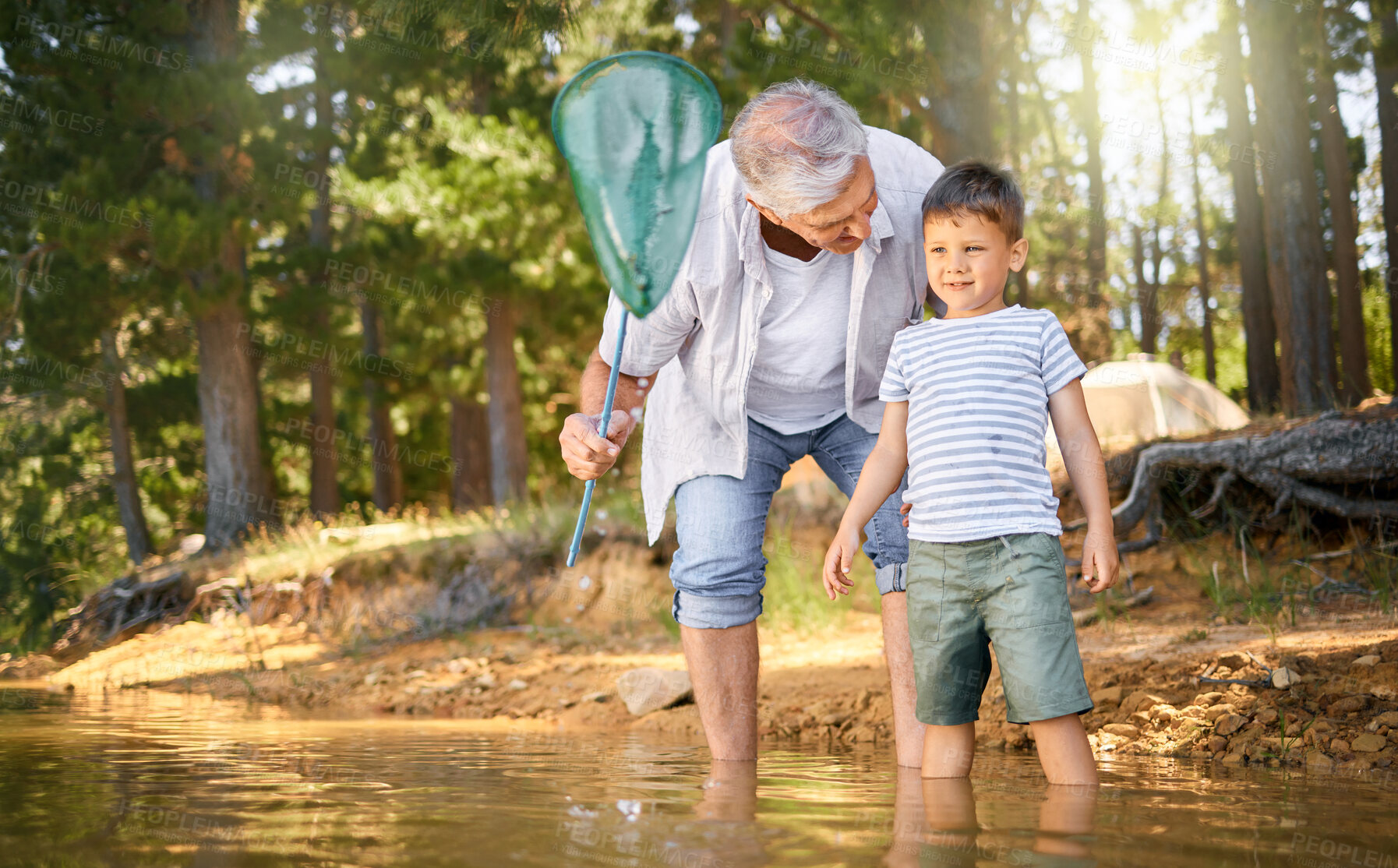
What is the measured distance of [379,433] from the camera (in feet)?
55.4

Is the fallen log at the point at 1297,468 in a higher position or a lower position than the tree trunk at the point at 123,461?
lower

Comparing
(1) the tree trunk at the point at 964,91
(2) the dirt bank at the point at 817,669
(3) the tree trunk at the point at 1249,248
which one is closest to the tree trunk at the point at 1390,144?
(3) the tree trunk at the point at 1249,248

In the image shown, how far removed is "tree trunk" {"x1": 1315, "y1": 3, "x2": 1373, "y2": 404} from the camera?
10602 millimetres

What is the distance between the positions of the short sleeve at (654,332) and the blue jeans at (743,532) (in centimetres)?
29

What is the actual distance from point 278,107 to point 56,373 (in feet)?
14.7

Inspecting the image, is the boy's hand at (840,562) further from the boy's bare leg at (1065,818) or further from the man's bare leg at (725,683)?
the boy's bare leg at (1065,818)

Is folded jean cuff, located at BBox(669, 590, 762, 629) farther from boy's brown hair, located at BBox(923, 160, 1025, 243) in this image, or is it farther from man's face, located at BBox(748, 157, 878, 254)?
boy's brown hair, located at BBox(923, 160, 1025, 243)

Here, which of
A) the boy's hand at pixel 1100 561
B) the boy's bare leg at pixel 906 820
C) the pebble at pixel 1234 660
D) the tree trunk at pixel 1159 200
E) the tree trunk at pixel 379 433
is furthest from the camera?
the tree trunk at pixel 1159 200

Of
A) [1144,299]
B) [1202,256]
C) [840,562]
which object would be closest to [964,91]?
A: [840,562]

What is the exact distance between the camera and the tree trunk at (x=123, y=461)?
15.0 metres

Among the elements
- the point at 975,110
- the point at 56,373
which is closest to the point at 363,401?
the point at 56,373

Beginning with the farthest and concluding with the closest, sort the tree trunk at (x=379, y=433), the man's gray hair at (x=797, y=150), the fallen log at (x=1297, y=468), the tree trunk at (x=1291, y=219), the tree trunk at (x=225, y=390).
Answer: the tree trunk at (x=379, y=433) < the tree trunk at (x=225, y=390) < the tree trunk at (x=1291, y=219) < the fallen log at (x=1297, y=468) < the man's gray hair at (x=797, y=150)

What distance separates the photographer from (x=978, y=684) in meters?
2.26

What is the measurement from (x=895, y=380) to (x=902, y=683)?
2.49 ft
